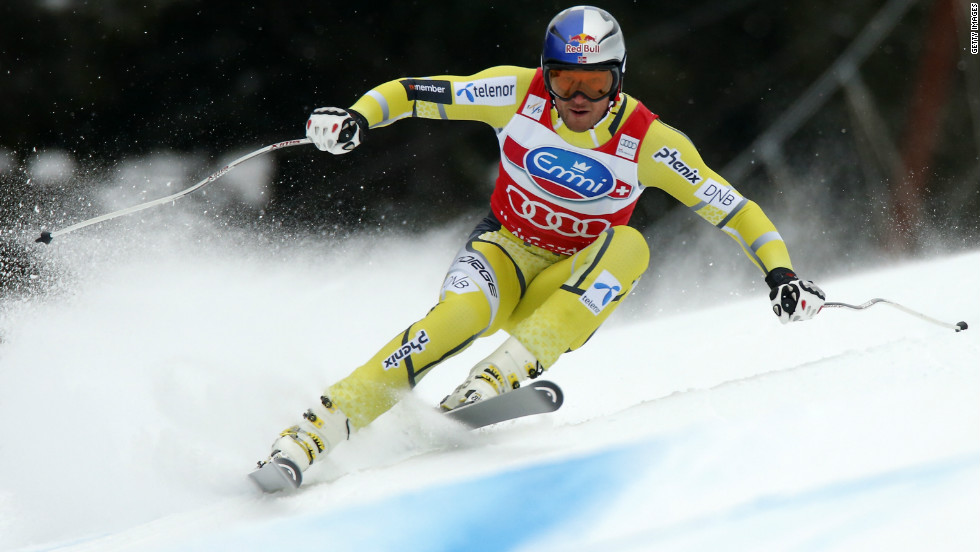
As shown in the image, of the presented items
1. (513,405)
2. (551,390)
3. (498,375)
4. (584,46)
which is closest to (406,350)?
(498,375)

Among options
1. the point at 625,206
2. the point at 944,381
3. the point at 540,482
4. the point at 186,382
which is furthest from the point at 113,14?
the point at 944,381

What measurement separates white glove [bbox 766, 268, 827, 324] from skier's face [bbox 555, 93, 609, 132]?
82cm

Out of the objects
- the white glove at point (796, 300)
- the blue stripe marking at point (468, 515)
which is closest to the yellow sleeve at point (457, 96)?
the white glove at point (796, 300)

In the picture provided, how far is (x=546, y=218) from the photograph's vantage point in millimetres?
3084

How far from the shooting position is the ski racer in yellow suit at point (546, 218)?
260 cm

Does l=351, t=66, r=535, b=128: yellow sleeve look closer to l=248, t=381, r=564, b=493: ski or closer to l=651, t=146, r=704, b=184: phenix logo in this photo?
l=651, t=146, r=704, b=184: phenix logo

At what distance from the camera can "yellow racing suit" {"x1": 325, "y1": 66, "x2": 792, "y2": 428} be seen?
2.69 metres

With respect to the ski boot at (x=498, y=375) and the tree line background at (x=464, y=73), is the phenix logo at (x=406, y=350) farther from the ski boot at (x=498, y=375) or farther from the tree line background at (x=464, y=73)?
the tree line background at (x=464, y=73)

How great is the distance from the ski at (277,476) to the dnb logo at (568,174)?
1.37 m

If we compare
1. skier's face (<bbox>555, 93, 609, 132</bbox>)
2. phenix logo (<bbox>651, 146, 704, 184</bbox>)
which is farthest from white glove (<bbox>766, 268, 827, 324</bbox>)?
skier's face (<bbox>555, 93, 609, 132</bbox>)

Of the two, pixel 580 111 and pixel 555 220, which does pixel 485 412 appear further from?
pixel 580 111

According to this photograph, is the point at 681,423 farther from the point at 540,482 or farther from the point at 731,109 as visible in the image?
the point at 731,109

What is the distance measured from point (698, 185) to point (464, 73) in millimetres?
4409

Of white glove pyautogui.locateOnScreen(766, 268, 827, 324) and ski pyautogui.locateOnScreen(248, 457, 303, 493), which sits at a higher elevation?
white glove pyautogui.locateOnScreen(766, 268, 827, 324)
